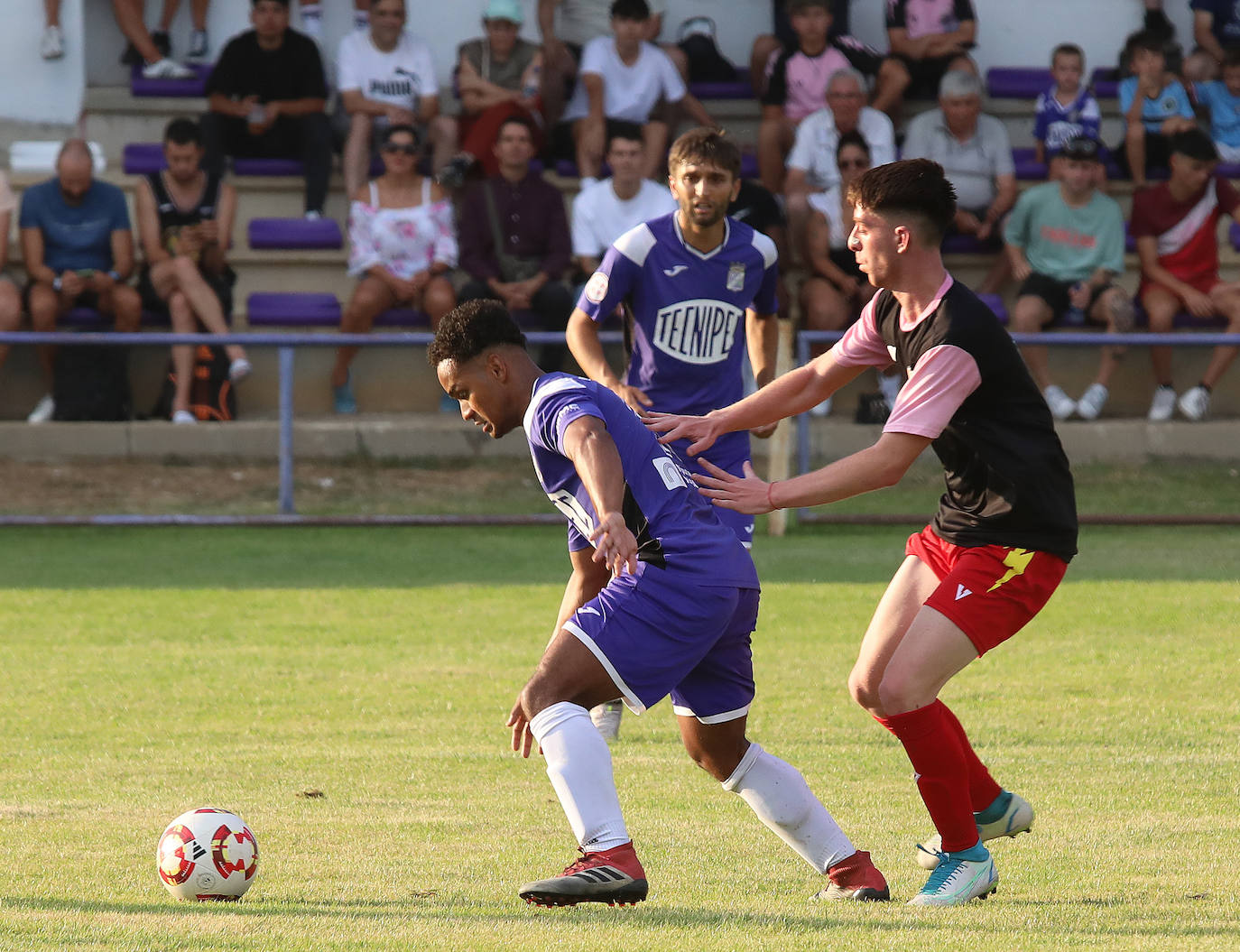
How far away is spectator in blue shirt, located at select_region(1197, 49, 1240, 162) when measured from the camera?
15.7 meters

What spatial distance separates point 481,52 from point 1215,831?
11562 millimetres

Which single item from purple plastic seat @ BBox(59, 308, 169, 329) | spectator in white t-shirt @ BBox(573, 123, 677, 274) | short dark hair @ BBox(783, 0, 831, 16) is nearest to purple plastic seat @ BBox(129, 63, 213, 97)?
purple plastic seat @ BBox(59, 308, 169, 329)

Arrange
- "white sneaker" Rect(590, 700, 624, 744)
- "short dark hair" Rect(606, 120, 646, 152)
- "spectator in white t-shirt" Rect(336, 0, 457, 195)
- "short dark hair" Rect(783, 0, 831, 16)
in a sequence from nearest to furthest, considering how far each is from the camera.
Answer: "white sneaker" Rect(590, 700, 624, 744) → "short dark hair" Rect(606, 120, 646, 152) → "spectator in white t-shirt" Rect(336, 0, 457, 195) → "short dark hair" Rect(783, 0, 831, 16)

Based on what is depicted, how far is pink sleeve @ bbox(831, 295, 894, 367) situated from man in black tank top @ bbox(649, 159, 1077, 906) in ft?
0.63

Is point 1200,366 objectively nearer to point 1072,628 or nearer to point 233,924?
point 1072,628

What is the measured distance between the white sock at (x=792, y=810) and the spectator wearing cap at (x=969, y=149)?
1070cm

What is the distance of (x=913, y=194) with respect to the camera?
4.45 meters

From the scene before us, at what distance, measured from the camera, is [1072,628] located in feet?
28.0

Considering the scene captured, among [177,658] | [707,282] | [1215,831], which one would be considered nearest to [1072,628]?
[707,282]

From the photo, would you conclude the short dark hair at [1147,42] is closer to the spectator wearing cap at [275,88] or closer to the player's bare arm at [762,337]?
the spectator wearing cap at [275,88]

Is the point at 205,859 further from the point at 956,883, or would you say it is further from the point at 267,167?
the point at 267,167

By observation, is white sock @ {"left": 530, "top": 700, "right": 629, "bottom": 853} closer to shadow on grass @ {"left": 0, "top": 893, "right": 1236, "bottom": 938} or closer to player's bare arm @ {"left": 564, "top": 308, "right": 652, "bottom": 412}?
shadow on grass @ {"left": 0, "top": 893, "right": 1236, "bottom": 938}

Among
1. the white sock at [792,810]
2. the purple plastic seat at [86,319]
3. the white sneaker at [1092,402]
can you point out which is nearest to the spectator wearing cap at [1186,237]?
the white sneaker at [1092,402]

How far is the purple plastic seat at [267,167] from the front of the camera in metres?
15.1
